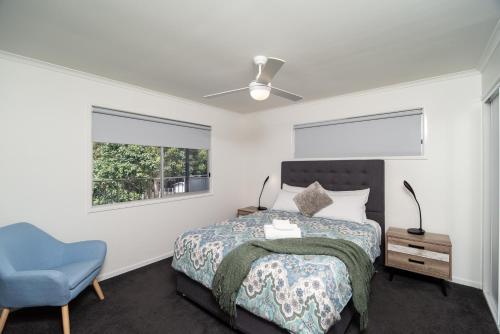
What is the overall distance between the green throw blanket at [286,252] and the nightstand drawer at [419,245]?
0.86m

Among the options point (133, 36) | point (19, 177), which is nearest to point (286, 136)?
point (133, 36)

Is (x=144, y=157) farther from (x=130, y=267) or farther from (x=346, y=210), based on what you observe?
(x=346, y=210)

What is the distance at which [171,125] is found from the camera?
147 inches

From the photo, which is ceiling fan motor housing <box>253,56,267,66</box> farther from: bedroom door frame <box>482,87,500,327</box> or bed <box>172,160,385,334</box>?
bedroom door frame <box>482,87,500,327</box>

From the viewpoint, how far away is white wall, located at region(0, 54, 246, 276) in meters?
2.33

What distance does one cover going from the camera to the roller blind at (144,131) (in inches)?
117

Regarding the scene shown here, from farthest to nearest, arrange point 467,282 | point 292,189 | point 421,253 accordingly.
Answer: point 292,189, point 467,282, point 421,253

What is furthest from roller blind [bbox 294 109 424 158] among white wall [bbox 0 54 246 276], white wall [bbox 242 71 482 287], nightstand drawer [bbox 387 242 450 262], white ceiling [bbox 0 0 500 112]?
white wall [bbox 0 54 246 276]

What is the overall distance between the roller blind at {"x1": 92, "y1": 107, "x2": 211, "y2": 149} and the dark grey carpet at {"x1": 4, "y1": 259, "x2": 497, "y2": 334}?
1.82 meters

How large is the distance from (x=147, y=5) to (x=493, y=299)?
13.0 ft

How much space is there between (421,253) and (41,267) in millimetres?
3901

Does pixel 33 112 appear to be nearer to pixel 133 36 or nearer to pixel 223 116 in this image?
pixel 133 36

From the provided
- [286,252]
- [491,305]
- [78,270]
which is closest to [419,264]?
[491,305]

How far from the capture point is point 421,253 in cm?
264
